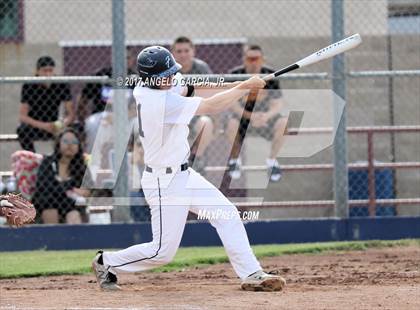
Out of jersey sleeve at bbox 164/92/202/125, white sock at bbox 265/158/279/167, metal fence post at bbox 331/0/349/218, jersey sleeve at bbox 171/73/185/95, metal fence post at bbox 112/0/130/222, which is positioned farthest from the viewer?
white sock at bbox 265/158/279/167

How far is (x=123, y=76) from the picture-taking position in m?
10.6

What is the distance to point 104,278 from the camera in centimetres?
781

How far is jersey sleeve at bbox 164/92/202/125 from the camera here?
7426 mm

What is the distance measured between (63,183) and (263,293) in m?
4.08

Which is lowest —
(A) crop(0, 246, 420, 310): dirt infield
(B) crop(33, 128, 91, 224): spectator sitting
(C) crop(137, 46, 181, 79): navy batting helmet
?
(A) crop(0, 246, 420, 310): dirt infield

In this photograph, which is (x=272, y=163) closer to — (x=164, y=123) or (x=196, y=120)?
(x=196, y=120)

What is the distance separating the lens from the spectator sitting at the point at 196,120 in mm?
11016

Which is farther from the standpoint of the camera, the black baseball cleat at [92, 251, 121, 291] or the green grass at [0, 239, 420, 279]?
the green grass at [0, 239, 420, 279]

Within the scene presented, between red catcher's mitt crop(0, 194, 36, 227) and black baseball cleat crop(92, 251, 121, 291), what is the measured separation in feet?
6.54

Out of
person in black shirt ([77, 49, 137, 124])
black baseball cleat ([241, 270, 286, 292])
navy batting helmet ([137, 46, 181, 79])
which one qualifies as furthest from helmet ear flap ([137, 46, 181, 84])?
person in black shirt ([77, 49, 137, 124])

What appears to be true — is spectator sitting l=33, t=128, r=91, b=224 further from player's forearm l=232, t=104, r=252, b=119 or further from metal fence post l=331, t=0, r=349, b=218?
metal fence post l=331, t=0, r=349, b=218

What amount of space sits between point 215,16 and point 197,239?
16.4 feet

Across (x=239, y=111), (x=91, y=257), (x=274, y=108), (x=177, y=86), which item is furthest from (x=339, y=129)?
(x=177, y=86)

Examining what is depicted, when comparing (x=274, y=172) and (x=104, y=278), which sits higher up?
(x=274, y=172)
